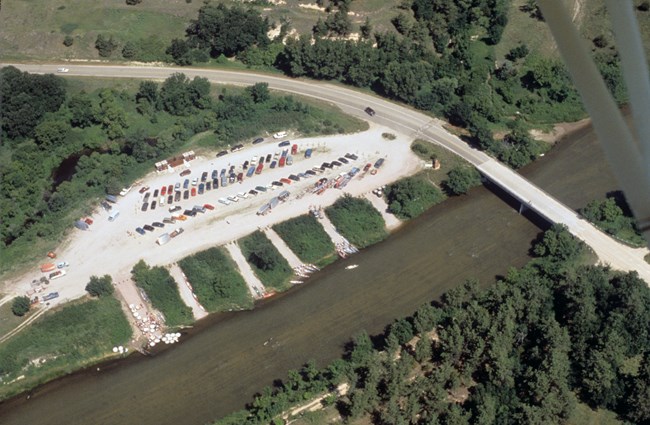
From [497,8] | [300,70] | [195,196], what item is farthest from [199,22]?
[497,8]

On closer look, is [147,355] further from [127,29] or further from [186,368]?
[127,29]

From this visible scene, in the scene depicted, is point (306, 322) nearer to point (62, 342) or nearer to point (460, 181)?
point (62, 342)

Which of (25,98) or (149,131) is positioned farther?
(149,131)

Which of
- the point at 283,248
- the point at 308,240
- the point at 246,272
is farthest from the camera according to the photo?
the point at 308,240

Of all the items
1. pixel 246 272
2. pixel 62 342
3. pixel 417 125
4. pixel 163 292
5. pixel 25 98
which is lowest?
pixel 62 342

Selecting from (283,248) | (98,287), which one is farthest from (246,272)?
(98,287)

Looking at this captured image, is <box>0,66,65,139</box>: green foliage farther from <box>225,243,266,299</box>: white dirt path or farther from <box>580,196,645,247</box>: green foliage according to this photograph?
<box>580,196,645,247</box>: green foliage

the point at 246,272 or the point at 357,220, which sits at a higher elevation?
the point at 357,220
